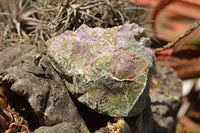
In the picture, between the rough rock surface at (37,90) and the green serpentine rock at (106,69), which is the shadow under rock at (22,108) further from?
the green serpentine rock at (106,69)

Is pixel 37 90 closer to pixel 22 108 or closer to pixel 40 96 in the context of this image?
A: pixel 40 96

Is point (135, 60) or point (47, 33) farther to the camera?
point (47, 33)

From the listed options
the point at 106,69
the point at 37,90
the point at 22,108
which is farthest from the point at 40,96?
the point at 106,69

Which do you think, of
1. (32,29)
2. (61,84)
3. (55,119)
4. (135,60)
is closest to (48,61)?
(61,84)

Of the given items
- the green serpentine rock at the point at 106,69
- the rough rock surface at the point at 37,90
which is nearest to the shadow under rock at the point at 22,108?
the rough rock surface at the point at 37,90

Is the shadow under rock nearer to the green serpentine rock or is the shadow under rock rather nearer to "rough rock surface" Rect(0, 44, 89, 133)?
"rough rock surface" Rect(0, 44, 89, 133)

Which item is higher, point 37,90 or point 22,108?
point 37,90

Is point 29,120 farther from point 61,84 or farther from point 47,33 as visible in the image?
point 47,33
